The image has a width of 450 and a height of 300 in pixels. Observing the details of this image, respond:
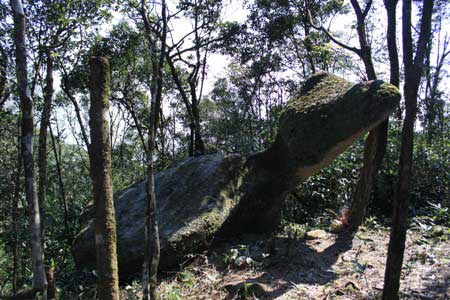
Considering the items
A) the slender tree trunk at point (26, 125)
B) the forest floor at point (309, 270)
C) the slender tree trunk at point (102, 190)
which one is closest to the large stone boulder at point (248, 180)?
the forest floor at point (309, 270)

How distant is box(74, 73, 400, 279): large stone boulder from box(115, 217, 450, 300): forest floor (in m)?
0.49

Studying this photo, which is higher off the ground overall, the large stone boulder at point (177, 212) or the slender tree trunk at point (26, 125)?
the slender tree trunk at point (26, 125)

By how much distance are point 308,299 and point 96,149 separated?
3250 mm

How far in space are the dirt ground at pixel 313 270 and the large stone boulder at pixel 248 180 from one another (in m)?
0.50

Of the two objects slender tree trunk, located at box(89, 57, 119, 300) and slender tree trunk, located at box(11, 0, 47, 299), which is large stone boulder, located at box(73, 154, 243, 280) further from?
slender tree trunk, located at box(89, 57, 119, 300)

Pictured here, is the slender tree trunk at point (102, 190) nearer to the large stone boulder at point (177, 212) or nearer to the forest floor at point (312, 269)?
the forest floor at point (312, 269)

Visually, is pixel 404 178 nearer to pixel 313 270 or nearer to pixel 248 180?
pixel 313 270

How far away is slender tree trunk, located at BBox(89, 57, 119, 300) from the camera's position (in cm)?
310

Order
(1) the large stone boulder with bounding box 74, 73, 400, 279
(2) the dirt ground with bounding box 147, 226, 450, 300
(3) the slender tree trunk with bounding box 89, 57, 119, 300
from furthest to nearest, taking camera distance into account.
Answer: (1) the large stone boulder with bounding box 74, 73, 400, 279 → (2) the dirt ground with bounding box 147, 226, 450, 300 → (3) the slender tree trunk with bounding box 89, 57, 119, 300

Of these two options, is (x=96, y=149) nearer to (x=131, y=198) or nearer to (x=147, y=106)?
(x=131, y=198)

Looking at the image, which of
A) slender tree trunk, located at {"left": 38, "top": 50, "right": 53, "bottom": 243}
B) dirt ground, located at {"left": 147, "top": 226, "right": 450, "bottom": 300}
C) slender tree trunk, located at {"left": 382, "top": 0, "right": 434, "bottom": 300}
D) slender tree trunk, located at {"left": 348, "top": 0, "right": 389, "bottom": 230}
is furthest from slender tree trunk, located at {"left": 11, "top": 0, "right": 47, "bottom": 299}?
slender tree trunk, located at {"left": 348, "top": 0, "right": 389, "bottom": 230}

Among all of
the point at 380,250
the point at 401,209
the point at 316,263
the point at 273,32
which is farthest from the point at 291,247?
the point at 273,32

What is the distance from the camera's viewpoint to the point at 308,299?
448 centimetres

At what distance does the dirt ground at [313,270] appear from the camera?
14.9 ft
